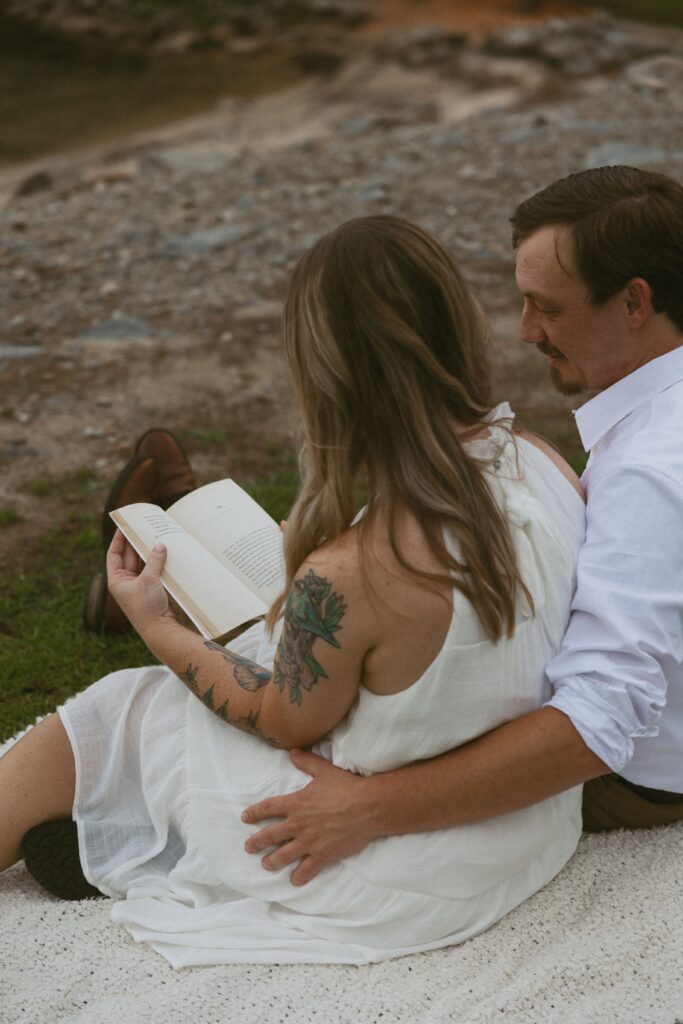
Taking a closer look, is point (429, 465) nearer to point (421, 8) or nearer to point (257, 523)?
point (257, 523)

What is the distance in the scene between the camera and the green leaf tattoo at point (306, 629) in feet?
6.94

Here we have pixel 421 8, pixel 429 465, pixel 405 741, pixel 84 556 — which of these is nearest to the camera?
pixel 429 465

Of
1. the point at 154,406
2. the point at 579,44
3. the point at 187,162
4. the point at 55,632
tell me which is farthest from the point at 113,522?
the point at 579,44

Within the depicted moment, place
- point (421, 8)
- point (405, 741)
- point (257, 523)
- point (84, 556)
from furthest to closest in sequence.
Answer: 1. point (421, 8)
2. point (84, 556)
3. point (257, 523)
4. point (405, 741)

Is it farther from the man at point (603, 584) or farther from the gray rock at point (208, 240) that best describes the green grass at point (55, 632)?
the gray rock at point (208, 240)

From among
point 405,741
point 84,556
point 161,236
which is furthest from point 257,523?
point 161,236

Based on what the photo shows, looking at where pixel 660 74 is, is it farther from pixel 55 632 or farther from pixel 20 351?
pixel 55 632

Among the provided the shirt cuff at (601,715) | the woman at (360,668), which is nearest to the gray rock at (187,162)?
the woman at (360,668)

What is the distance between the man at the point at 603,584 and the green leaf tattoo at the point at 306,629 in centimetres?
24

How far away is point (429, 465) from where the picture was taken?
2.10 metres

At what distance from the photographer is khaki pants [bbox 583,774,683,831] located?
270 cm

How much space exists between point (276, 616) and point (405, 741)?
37 cm

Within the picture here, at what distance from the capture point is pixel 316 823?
7.61 feet

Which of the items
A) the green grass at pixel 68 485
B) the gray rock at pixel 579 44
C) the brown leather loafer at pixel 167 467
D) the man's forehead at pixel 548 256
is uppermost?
the man's forehead at pixel 548 256
